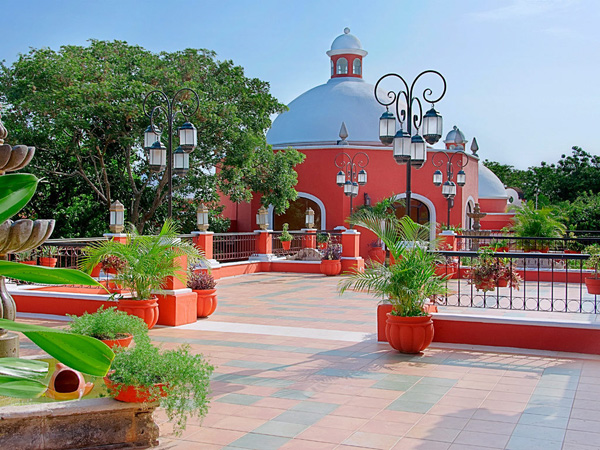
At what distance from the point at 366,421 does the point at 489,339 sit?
3.57 m

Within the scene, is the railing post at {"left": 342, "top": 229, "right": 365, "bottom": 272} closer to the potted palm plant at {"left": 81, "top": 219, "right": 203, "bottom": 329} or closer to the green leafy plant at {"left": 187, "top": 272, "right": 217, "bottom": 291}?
the green leafy plant at {"left": 187, "top": 272, "right": 217, "bottom": 291}

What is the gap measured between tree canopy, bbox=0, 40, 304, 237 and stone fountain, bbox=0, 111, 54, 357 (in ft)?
47.8

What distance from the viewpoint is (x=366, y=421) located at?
5215 millimetres

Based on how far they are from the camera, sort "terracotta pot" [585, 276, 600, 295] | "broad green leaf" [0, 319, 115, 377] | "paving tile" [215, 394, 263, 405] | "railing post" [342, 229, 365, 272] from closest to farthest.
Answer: "broad green leaf" [0, 319, 115, 377] < "paving tile" [215, 394, 263, 405] < "terracotta pot" [585, 276, 600, 295] < "railing post" [342, 229, 365, 272]

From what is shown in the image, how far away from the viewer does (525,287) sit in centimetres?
1102

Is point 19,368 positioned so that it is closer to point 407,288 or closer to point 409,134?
point 407,288

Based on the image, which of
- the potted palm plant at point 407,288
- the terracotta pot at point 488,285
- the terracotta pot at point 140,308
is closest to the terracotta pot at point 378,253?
the terracotta pot at point 488,285

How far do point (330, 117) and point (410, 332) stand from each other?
24.8m

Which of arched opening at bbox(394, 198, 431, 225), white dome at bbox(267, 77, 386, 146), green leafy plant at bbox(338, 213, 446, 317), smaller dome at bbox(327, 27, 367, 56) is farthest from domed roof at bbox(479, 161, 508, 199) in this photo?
green leafy plant at bbox(338, 213, 446, 317)

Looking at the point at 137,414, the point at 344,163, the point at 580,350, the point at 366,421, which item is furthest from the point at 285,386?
the point at 344,163

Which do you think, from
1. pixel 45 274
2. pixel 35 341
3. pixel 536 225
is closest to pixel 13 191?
pixel 45 274

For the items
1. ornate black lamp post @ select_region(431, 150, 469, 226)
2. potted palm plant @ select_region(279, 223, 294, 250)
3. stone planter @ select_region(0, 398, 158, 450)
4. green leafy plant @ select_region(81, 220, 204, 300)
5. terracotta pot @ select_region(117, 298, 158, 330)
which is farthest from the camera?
ornate black lamp post @ select_region(431, 150, 469, 226)

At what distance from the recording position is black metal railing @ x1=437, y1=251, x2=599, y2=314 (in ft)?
29.0

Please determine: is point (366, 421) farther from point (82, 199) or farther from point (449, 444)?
point (82, 199)
